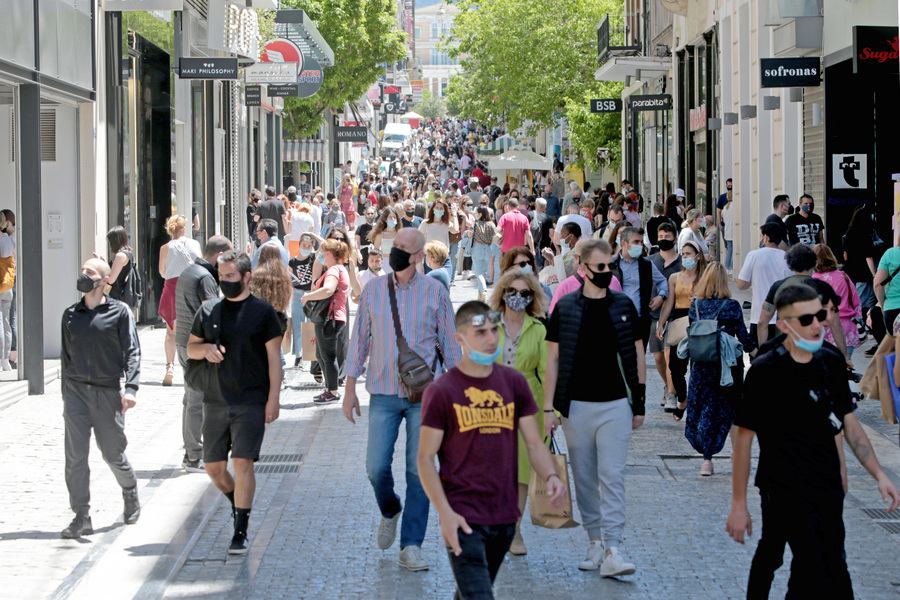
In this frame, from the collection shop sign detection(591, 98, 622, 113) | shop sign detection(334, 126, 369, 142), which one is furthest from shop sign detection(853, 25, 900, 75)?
shop sign detection(334, 126, 369, 142)

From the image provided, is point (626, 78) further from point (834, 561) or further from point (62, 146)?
point (834, 561)

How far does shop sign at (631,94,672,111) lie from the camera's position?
30203 mm

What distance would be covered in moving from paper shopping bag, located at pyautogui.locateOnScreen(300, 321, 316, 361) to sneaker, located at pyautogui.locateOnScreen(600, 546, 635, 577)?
612cm

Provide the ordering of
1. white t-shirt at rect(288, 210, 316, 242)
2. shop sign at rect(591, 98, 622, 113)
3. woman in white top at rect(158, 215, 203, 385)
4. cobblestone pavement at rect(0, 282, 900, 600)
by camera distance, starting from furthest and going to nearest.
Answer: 1. shop sign at rect(591, 98, 622, 113)
2. white t-shirt at rect(288, 210, 316, 242)
3. woman in white top at rect(158, 215, 203, 385)
4. cobblestone pavement at rect(0, 282, 900, 600)

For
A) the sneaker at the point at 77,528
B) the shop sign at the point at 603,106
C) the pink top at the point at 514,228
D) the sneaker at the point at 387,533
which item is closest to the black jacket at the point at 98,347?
the sneaker at the point at 77,528

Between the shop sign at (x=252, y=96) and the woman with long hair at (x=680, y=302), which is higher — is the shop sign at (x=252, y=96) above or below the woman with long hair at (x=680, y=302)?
above

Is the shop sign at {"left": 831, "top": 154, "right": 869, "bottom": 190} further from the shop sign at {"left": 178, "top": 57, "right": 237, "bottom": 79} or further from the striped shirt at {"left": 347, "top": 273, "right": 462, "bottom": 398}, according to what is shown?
the striped shirt at {"left": 347, "top": 273, "right": 462, "bottom": 398}

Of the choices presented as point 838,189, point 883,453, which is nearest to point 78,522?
point 883,453

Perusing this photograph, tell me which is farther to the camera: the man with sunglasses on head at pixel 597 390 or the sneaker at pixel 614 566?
Result: the man with sunglasses on head at pixel 597 390

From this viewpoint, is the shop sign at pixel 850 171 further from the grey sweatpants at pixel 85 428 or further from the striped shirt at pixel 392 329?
the grey sweatpants at pixel 85 428

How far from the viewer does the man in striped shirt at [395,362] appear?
21.8 ft

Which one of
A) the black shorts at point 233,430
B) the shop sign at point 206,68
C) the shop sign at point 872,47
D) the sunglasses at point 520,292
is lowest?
the black shorts at point 233,430

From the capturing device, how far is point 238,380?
691 centimetres

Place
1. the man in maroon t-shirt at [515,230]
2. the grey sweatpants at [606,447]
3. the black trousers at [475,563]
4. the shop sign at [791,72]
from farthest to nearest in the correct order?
the shop sign at [791,72], the man in maroon t-shirt at [515,230], the grey sweatpants at [606,447], the black trousers at [475,563]
